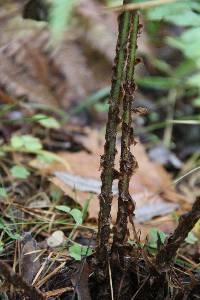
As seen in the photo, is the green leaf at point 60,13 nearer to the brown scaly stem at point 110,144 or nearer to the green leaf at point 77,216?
the brown scaly stem at point 110,144

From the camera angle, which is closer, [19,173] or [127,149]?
[127,149]

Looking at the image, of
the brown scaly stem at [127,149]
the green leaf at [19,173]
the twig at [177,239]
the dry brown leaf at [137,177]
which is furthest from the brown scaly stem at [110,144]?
the green leaf at [19,173]

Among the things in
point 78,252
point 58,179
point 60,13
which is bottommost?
point 78,252

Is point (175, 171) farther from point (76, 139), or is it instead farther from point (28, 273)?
point (28, 273)

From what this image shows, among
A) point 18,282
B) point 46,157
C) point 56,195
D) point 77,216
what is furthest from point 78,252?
point 46,157

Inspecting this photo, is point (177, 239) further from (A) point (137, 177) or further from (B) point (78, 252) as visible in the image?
(A) point (137, 177)

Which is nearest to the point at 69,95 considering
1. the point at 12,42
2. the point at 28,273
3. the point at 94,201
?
the point at 12,42

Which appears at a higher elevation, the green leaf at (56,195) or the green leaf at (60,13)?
the green leaf at (60,13)
